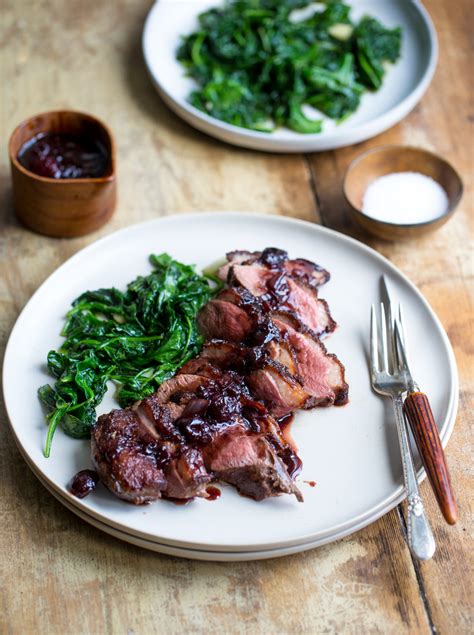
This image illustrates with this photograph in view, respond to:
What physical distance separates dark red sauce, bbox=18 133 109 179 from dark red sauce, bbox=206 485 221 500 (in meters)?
1.98

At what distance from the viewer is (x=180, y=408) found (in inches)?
121

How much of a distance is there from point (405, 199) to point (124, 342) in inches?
74.7

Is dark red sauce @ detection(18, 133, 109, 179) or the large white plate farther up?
dark red sauce @ detection(18, 133, 109, 179)

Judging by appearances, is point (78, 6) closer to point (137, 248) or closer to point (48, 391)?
point (137, 248)

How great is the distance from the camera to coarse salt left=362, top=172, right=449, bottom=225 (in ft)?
13.9

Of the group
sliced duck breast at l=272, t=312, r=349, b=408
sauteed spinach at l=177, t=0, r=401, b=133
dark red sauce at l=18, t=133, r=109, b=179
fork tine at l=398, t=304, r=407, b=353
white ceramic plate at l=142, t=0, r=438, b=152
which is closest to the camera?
sliced duck breast at l=272, t=312, r=349, b=408

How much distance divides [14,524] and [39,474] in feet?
0.77

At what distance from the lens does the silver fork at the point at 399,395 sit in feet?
9.29

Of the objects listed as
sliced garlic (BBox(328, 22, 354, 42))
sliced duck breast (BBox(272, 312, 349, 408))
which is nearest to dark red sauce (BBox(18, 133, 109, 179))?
sliced duck breast (BBox(272, 312, 349, 408))

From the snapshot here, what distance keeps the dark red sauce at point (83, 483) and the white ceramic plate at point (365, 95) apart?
244 centimetres

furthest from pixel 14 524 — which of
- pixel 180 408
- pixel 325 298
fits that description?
pixel 325 298

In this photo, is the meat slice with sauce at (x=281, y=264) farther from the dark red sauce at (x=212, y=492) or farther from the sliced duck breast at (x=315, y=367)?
the dark red sauce at (x=212, y=492)

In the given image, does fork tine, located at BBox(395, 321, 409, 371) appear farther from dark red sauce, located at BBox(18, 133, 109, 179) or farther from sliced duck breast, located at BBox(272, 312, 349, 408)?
dark red sauce, located at BBox(18, 133, 109, 179)

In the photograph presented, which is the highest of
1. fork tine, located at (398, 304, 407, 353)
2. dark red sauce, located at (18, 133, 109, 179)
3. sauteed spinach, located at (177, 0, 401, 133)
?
sauteed spinach, located at (177, 0, 401, 133)
